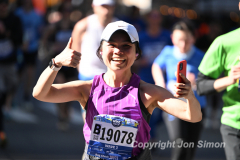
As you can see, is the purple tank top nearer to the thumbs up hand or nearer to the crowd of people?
the crowd of people

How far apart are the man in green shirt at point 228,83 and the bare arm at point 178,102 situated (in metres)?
0.69

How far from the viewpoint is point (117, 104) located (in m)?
2.69

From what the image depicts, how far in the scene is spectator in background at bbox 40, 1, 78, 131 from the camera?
699 centimetres

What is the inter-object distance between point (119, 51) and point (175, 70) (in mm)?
2021

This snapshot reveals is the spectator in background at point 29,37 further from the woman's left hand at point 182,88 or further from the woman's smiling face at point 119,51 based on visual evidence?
the woman's left hand at point 182,88

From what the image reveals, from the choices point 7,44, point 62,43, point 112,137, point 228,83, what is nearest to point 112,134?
point 112,137

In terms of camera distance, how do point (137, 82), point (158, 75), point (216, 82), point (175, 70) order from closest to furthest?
point (137, 82) < point (216, 82) < point (175, 70) < point (158, 75)

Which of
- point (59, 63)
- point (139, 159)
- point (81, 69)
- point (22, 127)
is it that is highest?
point (59, 63)

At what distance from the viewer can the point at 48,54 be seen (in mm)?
7352

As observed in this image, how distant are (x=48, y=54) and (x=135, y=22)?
2905 mm

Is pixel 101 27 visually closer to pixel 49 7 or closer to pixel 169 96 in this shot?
pixel 169 96

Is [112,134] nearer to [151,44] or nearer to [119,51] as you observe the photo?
[119,51]

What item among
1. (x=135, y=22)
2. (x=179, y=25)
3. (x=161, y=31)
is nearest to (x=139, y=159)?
(x=179, y=25)

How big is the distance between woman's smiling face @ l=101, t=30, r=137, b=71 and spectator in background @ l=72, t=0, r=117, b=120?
2.15 meters
